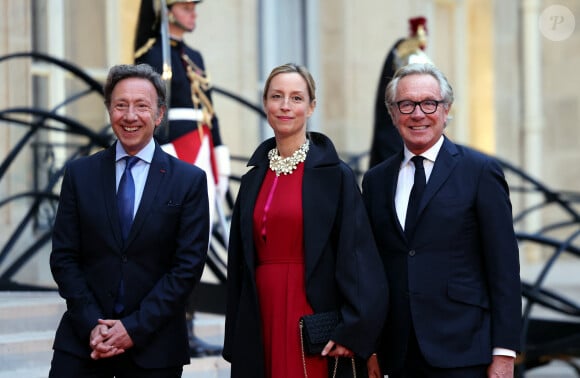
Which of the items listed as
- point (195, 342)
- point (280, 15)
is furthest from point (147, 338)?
point (280, 15)

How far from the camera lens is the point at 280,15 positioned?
1227cm

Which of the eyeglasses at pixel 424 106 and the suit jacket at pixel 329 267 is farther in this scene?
the eyeglasses at pixel 424 106

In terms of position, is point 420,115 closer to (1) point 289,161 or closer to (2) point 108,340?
(1) point 289,161

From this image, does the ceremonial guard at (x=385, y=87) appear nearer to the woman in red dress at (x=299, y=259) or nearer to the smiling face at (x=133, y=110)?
the woman in red dress at (x=299, y=259)

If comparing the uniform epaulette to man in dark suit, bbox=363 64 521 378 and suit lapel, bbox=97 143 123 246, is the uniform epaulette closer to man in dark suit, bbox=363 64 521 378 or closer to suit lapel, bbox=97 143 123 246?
suit lapel, bbox=97 143 123 246

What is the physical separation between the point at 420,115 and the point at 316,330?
884mm

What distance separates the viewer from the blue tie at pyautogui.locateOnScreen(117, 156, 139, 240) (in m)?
4.06

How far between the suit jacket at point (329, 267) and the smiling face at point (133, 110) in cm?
46

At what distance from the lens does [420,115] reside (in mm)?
4152

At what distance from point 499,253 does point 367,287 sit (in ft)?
1.62

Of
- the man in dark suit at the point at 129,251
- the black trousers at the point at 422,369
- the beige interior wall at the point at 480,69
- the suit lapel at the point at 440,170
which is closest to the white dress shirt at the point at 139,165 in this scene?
the man in dark suit at the point at 129,251

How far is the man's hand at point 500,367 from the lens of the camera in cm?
400

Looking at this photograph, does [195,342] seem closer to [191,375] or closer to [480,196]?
[191,375]

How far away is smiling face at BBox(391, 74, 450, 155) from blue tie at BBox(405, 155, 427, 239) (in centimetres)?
7
